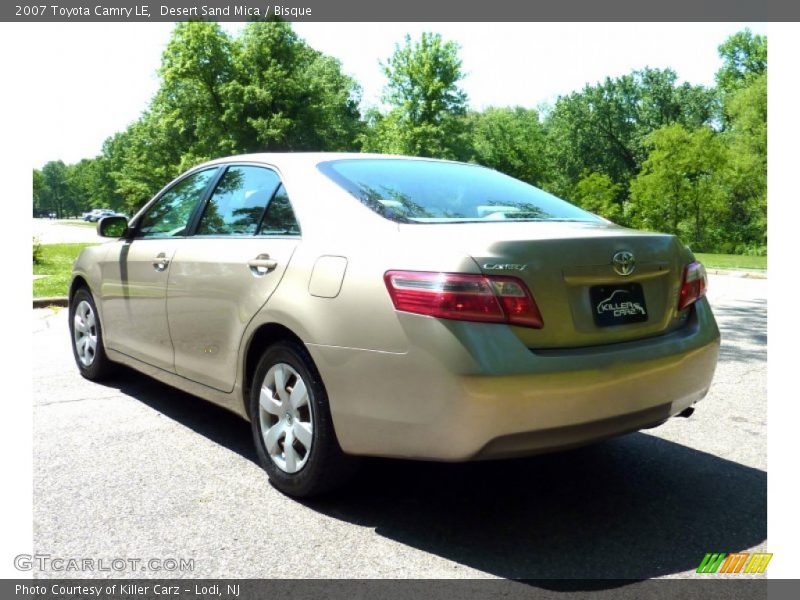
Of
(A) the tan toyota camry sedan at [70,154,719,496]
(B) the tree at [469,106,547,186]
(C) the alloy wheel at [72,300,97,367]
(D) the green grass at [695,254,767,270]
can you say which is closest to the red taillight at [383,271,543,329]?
(A) the tan toyota camry sedan at [70,154,719,496]

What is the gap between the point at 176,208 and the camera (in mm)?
4895

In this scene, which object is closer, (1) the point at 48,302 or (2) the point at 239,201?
(2) the point at 239,201

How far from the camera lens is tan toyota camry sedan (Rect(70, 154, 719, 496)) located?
2.87 m

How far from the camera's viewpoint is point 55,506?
3.51 metres

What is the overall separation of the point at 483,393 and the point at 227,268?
1.76 m

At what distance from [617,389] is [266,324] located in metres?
1.65

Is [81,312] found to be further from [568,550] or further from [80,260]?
[568,550]

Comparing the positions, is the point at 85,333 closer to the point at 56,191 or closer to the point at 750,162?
the point at 750,162

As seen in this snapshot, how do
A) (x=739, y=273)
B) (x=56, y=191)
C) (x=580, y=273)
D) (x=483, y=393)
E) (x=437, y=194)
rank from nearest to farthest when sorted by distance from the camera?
(x=483, y=393), (x=580, y=273), (x=437, y=194), (x=739, y=273), (x=56, y=191)

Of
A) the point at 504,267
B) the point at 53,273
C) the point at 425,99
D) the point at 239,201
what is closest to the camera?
the point at 504,267

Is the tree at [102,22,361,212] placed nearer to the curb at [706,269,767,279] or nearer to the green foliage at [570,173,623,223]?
the green foliage at [570,173,623,223]

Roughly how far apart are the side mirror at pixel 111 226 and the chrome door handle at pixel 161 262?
0.81 m

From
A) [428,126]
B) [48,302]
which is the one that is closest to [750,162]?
[428,126]

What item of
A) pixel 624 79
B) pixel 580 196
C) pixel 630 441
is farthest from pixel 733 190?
pixel 630 441
